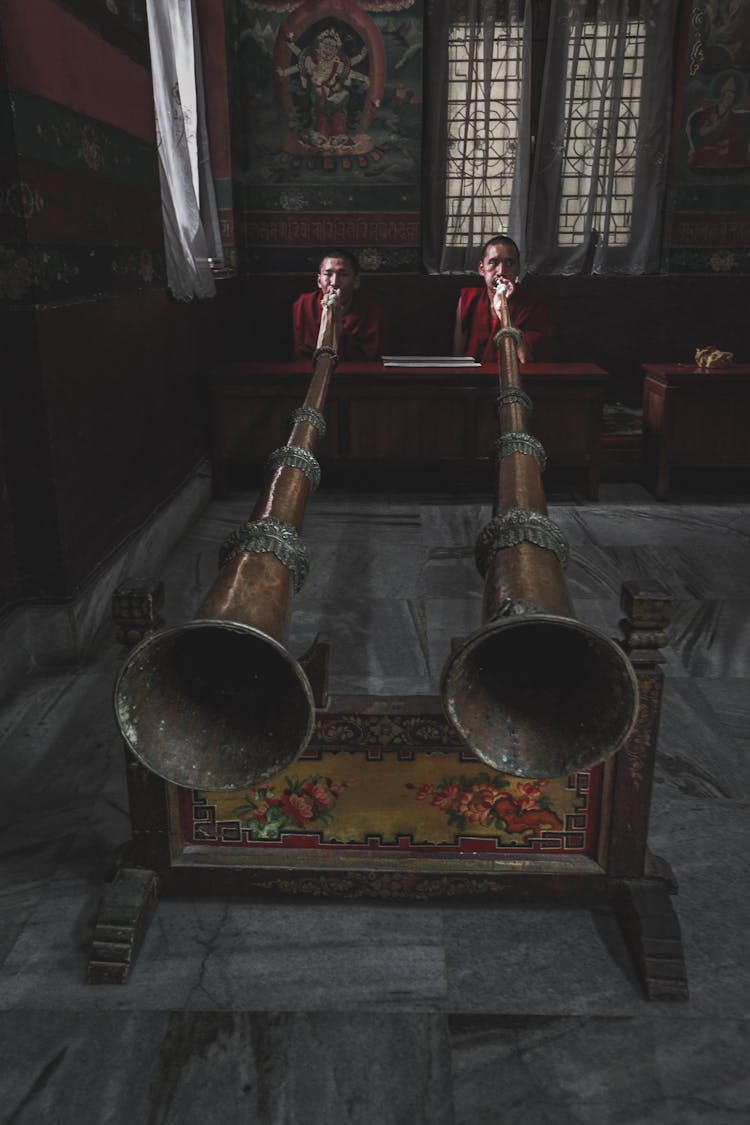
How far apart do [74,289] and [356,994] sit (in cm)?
257

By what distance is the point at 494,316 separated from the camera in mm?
5477

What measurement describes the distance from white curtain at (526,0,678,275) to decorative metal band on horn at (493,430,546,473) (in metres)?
4.77

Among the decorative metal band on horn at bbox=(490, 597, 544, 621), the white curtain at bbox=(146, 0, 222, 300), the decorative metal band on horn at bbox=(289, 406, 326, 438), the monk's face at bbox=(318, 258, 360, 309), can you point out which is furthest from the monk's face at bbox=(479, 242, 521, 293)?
the decorative metal band on horn at bbox=(490, 597, 544, 621)

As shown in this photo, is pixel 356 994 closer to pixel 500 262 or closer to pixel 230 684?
pixel 230 684

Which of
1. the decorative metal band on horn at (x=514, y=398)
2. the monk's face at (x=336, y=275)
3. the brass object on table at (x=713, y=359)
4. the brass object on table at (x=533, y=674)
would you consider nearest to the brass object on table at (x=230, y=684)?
the brass object on table at (x=533, y=674)

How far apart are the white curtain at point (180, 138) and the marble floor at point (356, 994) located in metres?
2.73

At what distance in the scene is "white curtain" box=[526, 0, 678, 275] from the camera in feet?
20.6

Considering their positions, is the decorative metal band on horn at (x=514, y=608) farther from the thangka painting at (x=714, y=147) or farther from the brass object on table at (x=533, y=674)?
the thangka painting at (x=714, y=147)

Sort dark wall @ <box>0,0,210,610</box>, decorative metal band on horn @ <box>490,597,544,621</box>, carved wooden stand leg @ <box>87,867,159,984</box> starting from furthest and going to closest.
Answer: dark wall @ <box>0,0,210,610</box>, carved wooden stand leg @ <box>87,867,159,984</box>, decorative metal band on horn @ <box>490,597,544,621</box>

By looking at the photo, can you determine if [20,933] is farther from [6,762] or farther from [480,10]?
[480,10]

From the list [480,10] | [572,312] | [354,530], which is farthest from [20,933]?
[480,10]

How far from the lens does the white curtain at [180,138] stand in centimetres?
455

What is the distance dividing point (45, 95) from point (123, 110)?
0.87 meters

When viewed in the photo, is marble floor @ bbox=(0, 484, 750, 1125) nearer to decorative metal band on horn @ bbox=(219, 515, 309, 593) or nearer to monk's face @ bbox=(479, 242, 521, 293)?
decorative metal band on horn @ bbox=(219, 515, 309, 593)
